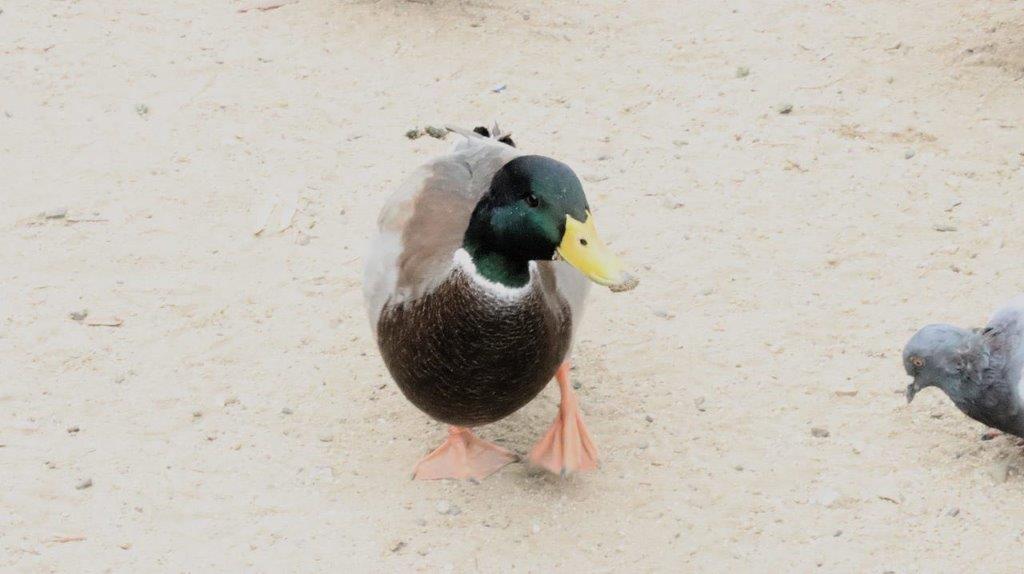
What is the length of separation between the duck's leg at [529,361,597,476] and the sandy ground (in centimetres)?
10

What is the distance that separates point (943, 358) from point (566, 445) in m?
1.30

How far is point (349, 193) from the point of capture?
5883 millimetres

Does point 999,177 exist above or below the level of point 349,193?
above

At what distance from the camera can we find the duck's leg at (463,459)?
4242mm

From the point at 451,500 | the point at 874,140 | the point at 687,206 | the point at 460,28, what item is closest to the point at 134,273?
the point at 451,500

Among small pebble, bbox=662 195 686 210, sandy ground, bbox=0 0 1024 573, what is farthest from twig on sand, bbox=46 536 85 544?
small pebble, bbox=662 195 686 210

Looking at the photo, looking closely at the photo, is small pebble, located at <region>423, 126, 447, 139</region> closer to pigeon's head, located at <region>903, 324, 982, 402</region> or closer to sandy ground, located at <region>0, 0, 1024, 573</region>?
sandy ground, located at <region>0, 0, 1024, 573</region>

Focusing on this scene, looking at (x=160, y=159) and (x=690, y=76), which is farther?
(x=690, y=76)

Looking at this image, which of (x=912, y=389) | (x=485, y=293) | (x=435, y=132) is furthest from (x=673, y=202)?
(x=485, y=293)

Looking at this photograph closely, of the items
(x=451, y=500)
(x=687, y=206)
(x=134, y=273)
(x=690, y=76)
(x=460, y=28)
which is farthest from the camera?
(x=460, y=28)

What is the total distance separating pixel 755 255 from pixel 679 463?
4.65 feet

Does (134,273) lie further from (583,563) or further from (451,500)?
(583,563)

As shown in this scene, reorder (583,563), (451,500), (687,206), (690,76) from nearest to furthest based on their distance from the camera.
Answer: (583,563) < (451,500) < (687,206) < (690,76)

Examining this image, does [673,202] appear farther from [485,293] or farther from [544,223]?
[544,223]
